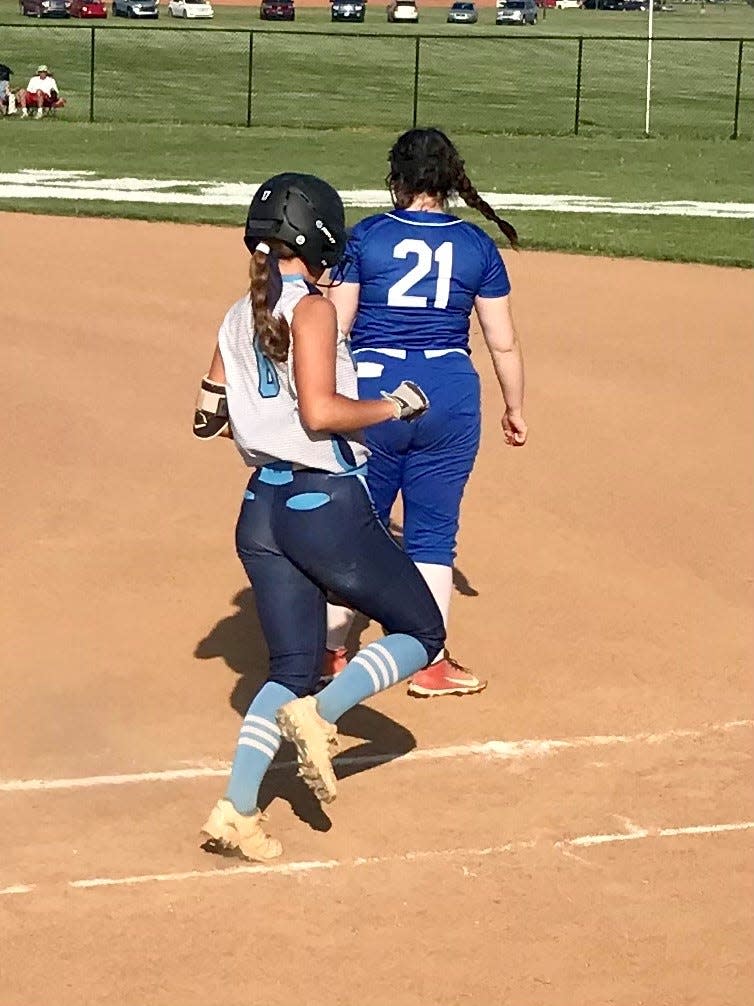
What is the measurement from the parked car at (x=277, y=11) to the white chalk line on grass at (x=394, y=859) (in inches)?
3104

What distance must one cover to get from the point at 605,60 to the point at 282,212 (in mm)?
62261

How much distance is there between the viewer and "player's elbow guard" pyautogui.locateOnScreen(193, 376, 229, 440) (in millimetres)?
6113

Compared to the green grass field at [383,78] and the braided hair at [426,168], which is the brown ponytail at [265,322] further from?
the green grass field at [383,78]


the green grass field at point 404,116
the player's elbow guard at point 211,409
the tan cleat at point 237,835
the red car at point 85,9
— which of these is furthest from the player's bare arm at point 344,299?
the red car at point 85,9

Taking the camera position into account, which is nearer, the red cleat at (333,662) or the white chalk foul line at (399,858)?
the white chalk foul line at (399,858)

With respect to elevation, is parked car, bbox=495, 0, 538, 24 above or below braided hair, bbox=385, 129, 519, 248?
above

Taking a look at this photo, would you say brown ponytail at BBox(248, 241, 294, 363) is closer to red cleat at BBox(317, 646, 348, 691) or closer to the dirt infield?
the dirt infield

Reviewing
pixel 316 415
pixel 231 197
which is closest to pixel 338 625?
pixel 316 415

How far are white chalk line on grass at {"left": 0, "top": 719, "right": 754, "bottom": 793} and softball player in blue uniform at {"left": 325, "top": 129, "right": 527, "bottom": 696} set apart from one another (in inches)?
28.5

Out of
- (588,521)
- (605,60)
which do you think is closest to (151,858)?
(588,521)

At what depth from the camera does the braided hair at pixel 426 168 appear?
280 inches

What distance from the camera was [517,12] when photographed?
85.9 meters

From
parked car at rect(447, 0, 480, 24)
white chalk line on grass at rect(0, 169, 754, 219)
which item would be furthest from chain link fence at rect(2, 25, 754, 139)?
parked car at rect(447, 0, 480, 24)

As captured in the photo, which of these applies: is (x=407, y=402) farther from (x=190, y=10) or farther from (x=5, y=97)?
(x=190, y=10)
